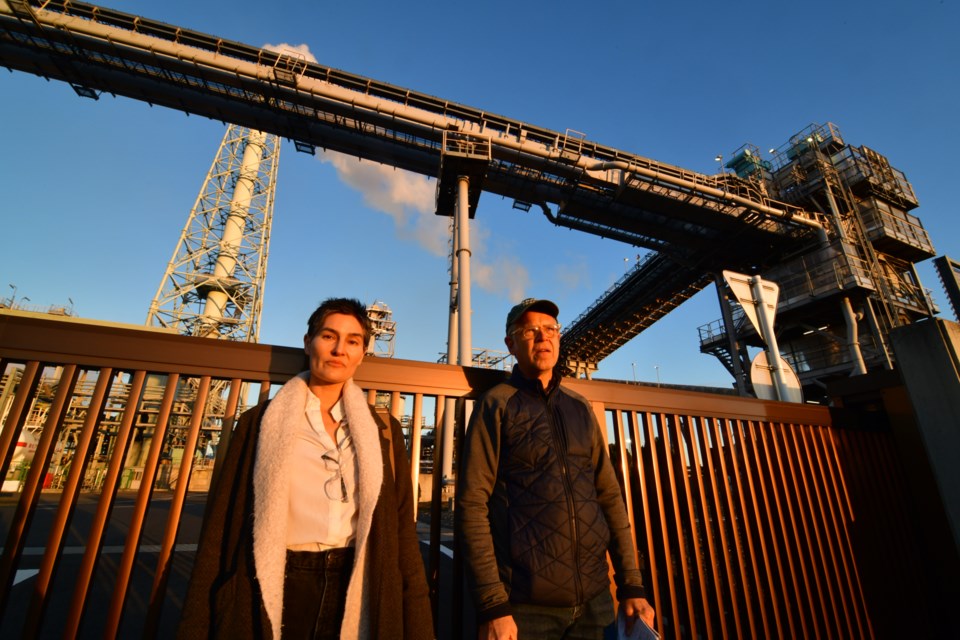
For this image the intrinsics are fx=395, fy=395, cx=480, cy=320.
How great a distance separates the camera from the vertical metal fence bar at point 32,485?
4.60 ft

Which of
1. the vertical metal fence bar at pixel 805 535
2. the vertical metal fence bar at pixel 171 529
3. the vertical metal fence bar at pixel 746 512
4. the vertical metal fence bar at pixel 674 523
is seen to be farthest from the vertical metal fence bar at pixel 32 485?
the vertical metal fence bar at pixel 805 535

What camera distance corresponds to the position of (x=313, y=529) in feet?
4.94

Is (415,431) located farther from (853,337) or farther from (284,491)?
(853,337)

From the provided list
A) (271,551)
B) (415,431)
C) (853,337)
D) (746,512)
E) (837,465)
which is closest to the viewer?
(271,551)

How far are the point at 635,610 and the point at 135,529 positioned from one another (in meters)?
2.13

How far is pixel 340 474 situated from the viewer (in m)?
1.62

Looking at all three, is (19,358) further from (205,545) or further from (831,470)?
(831,470)

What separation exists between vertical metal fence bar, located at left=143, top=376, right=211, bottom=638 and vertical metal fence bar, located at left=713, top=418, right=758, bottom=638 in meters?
3.13

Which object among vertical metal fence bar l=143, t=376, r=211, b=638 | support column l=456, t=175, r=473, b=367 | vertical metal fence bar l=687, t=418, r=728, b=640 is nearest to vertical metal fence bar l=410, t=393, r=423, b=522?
vertical metal fence bar l=143, t=376, r=211, b=638

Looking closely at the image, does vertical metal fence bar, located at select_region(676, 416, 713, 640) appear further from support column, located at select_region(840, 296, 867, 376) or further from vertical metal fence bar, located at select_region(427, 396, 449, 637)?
support column, located at select_region(840, 296, 867, 376)

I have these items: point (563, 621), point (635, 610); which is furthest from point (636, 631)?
point (563, 621)

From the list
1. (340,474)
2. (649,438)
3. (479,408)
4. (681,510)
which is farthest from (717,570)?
(340,474)

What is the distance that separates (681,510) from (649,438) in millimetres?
614

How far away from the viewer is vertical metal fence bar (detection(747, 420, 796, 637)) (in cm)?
274
